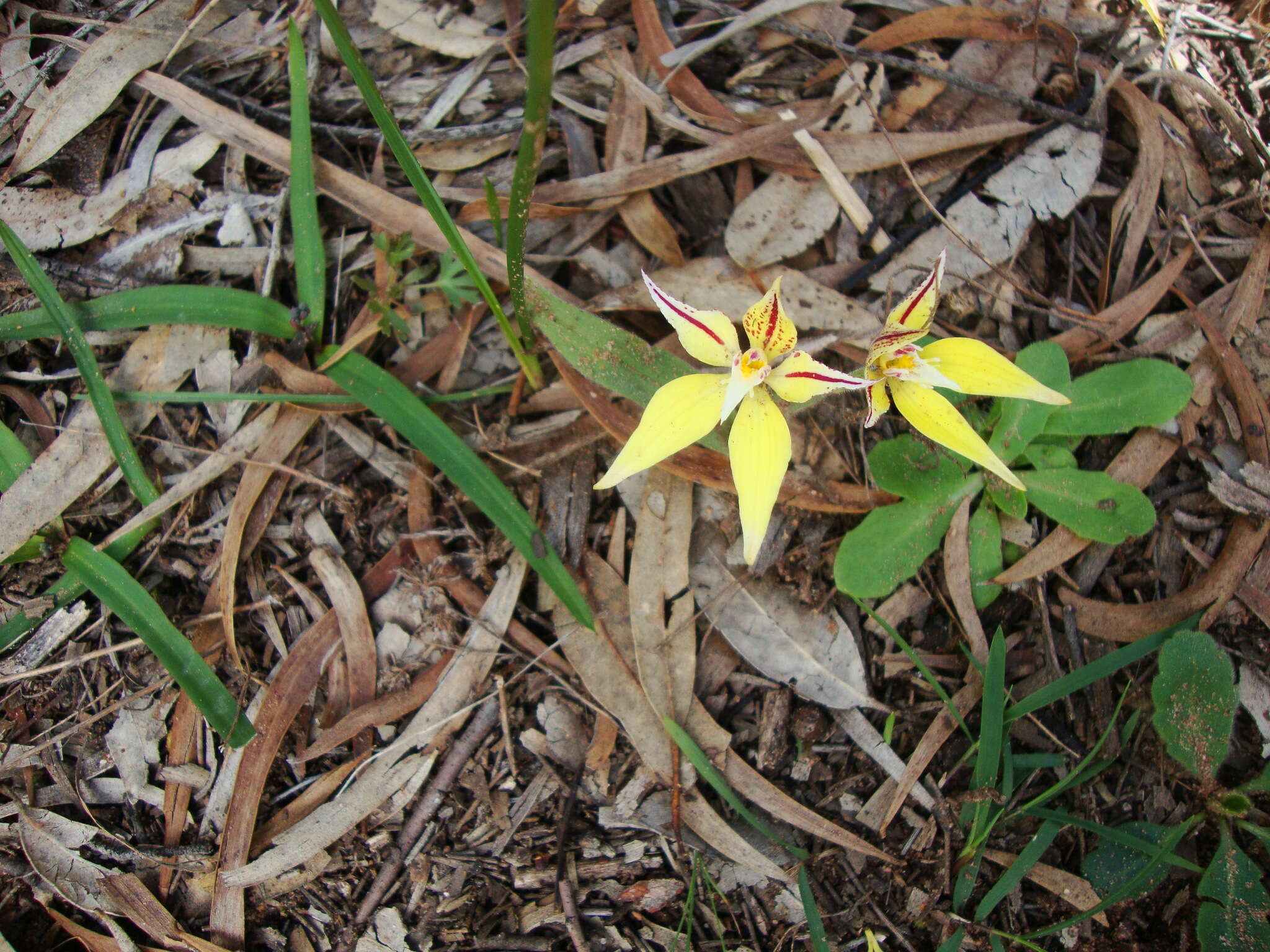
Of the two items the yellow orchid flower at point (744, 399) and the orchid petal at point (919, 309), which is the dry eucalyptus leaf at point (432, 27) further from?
the orchid petal at point (919, 309)

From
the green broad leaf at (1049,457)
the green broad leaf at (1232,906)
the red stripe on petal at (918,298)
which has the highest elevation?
the red stripe on petal at (918,298)

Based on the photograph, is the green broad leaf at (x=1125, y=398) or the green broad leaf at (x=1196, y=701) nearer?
the green broad leaf at (x=1196, y=701)

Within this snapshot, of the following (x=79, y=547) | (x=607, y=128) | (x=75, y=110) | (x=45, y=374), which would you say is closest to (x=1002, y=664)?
→ (x=607, y=128)

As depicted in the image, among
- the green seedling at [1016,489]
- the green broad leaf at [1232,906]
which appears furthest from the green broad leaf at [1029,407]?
the green broad leaf at [1232,906]

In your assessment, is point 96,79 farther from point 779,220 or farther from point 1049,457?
point 1049,457

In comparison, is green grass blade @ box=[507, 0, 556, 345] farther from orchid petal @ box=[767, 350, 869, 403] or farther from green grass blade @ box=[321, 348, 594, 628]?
orchid petal @ box=[767, 350, 869, 403]

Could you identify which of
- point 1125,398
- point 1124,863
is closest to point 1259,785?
point 1124,863
